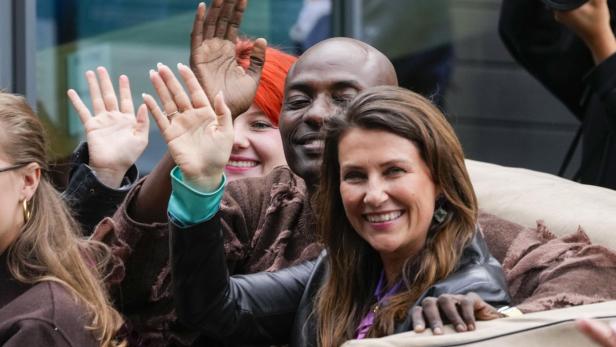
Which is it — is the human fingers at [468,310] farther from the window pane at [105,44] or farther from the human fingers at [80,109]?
the window pane at [105,44]

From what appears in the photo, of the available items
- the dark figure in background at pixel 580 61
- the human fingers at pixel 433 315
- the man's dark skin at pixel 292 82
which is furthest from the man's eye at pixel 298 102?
the dark figure in background at pixel 580 61

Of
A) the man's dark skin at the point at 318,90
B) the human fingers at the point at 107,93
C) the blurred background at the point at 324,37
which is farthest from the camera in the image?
the blurred background at the point at 324,37

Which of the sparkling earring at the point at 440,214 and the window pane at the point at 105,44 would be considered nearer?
the sparkling earring at the point at 440,214

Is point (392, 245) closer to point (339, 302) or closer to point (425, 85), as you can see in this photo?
point (339, 302)

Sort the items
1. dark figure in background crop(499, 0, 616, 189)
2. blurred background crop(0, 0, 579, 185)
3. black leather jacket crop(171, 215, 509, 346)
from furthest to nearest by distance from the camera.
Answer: blurred background crop(0, 0, 579, 185) → dark figure in background crop(499, 0, 616, 189) → black leather jacket crop(171, 215, 509, 346)

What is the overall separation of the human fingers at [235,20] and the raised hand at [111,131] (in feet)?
0.80

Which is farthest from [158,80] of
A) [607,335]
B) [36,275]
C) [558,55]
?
[558,55]

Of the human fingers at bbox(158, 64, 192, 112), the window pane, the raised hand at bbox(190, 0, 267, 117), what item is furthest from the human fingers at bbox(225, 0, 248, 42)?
the window pane

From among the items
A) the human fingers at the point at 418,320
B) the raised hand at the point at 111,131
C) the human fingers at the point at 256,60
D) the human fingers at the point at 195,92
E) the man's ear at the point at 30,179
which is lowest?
the raised hand at the point at 111,131

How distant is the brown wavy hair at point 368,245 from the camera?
9.48 feet

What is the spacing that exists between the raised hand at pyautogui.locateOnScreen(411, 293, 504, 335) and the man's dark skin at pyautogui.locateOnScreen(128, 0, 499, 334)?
642 millimetres

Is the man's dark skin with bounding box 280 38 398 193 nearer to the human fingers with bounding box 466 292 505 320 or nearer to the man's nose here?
the man's nose

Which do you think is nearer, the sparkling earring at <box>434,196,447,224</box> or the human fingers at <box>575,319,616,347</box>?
the human fingers at <box>575,319,616,347</box>

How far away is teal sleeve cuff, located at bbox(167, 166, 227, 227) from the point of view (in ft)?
9.80
